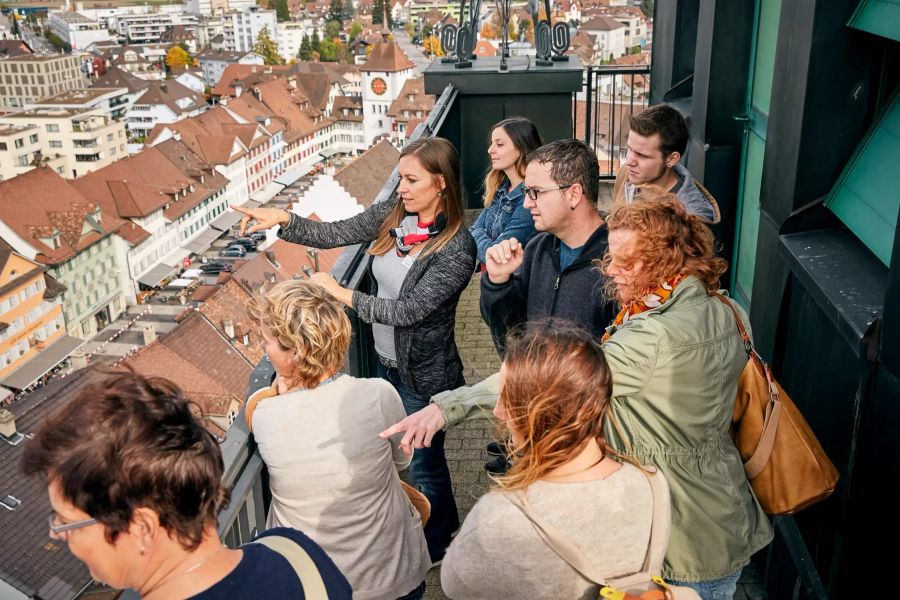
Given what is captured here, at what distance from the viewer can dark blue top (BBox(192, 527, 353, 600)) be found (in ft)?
4.82

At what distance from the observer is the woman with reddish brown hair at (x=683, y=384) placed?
2.07 metres

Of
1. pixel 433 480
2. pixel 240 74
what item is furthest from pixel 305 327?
pixel 240 74

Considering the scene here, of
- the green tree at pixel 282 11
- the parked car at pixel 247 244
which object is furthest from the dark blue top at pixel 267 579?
the green tree at pixel 282 11

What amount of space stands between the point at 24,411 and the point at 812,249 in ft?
111

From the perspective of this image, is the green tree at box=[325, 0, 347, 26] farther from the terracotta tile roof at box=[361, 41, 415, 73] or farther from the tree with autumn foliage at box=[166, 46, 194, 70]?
the terracotta tile roof at box=[361, 41, 415, 73]

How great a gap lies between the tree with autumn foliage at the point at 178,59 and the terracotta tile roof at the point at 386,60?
45.2 meters

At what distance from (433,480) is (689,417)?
139cm

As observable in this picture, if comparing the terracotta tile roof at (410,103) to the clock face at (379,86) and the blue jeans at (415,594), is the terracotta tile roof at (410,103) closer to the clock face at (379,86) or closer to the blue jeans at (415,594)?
the clock face at (379,86)

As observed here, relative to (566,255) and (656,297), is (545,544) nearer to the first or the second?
(656,297)

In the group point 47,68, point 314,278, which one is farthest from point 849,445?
point 47,68

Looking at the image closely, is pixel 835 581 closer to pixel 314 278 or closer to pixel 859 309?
pixel 859 309

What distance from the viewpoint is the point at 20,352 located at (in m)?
46.5

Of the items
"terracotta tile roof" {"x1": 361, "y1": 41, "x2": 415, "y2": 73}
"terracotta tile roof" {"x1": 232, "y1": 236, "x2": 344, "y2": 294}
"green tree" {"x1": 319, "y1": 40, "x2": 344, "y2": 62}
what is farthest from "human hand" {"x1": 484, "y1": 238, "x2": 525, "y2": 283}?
"green tree" {"x1": 319, "y1": 40, "x2": 344, "y2": 62}

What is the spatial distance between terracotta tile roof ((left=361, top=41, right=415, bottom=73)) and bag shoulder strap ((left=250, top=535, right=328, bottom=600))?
78.9 meters
